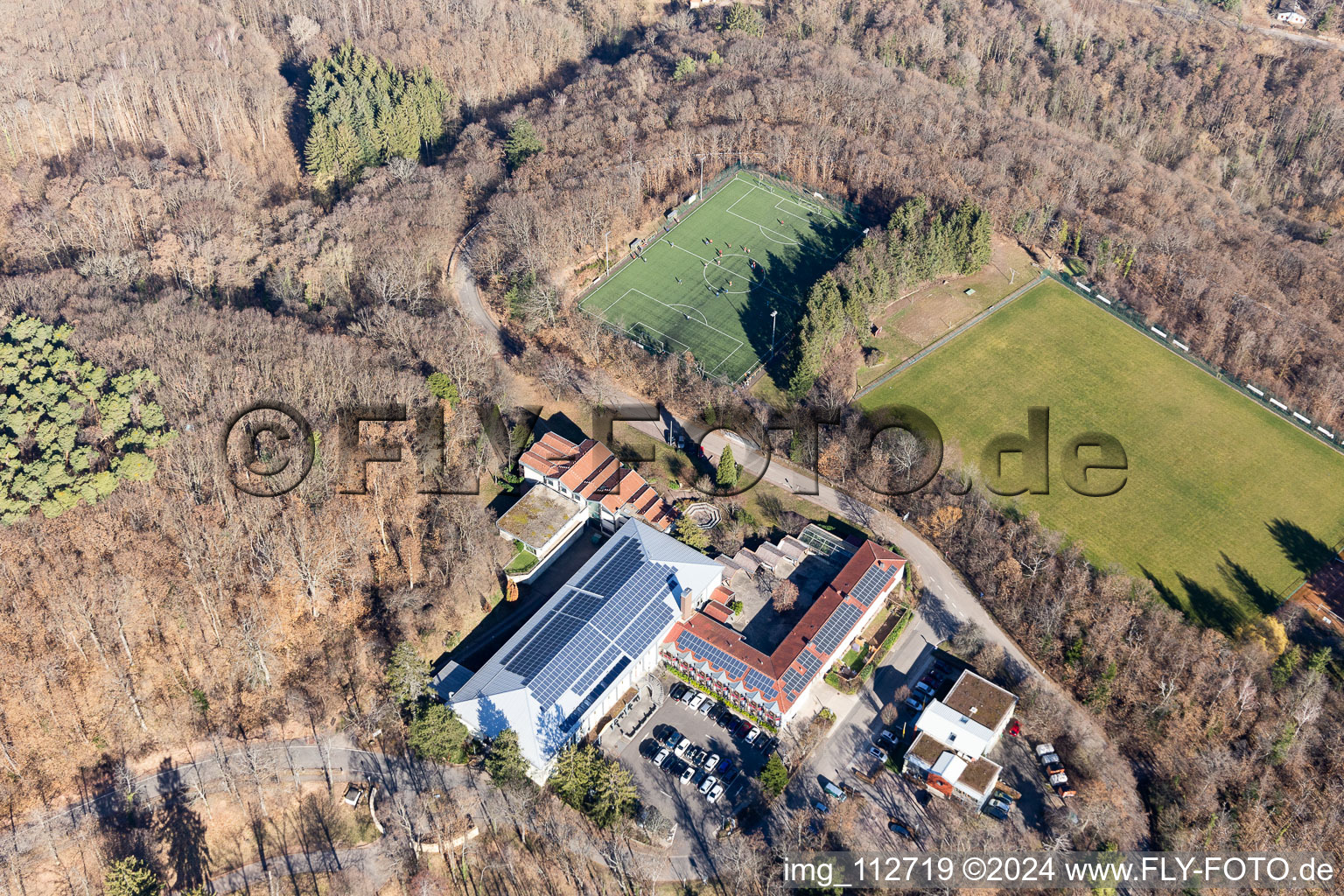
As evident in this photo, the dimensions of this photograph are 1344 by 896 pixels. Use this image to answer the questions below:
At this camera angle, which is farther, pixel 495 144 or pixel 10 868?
pixel 495 144

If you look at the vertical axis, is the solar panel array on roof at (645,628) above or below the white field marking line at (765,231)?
below

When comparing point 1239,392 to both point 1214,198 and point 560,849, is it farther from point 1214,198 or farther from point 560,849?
point 560,849

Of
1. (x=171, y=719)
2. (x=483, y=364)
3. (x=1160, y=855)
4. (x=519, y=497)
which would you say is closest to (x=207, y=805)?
(x=171, y=719)

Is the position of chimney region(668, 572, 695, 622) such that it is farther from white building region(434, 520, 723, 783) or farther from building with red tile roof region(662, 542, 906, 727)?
building with red tile roof region(662, 542, 906, 727)

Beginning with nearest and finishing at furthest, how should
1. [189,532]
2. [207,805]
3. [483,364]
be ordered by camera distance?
[207,805], [189,532], [483,364]

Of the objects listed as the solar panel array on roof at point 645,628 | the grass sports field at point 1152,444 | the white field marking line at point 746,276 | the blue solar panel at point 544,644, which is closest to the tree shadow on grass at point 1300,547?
the grass sports field at point 1152,444

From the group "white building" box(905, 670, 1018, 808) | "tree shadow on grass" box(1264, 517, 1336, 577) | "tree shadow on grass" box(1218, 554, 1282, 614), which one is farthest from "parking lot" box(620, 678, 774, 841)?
"tree shadow on grass" box(1264, 517, 1336, 577)

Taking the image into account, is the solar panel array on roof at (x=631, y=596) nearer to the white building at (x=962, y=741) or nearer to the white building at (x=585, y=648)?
the white building at (x=585, y=648)
